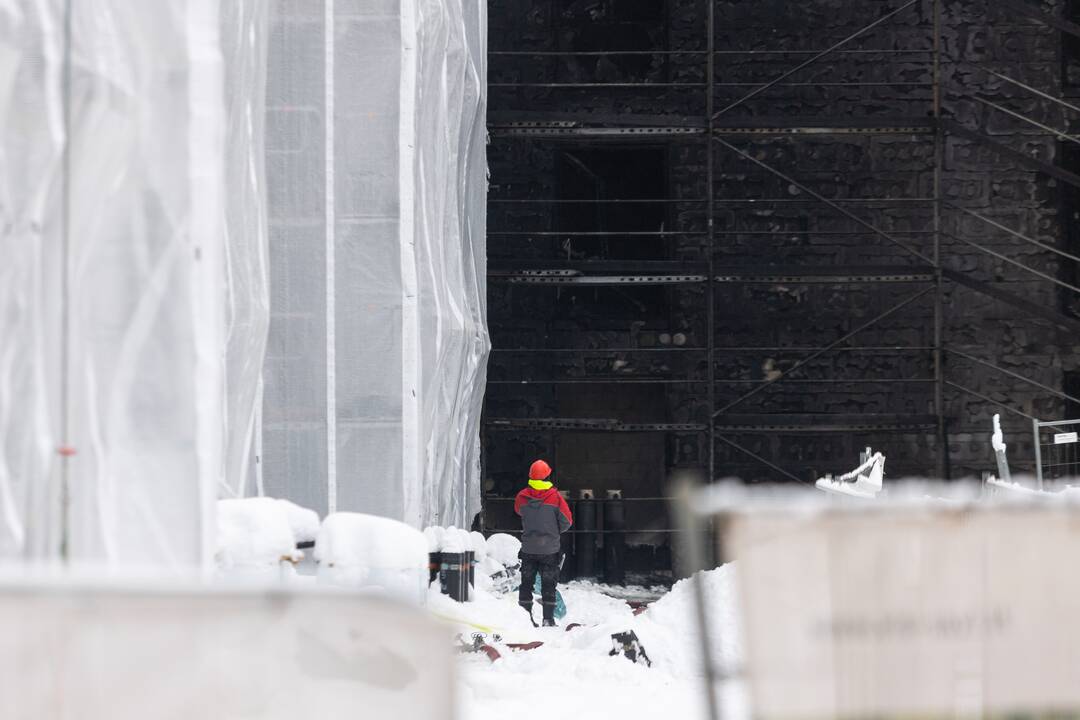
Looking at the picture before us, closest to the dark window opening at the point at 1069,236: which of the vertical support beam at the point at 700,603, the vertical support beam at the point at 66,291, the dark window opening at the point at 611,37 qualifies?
the dark window opening at the point at 611,37

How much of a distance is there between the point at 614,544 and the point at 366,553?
729 centimetres

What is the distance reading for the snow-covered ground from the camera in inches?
240

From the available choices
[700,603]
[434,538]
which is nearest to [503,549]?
[434,538]

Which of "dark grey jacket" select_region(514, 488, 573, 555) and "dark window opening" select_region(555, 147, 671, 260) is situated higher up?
"dark window opening" select_region(555, 147, 671, 260)

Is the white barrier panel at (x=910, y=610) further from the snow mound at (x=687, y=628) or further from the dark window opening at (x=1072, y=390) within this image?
the dark window opening at (x=1072, y=390)

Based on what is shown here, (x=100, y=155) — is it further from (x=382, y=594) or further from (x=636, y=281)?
(x=636, y=281)

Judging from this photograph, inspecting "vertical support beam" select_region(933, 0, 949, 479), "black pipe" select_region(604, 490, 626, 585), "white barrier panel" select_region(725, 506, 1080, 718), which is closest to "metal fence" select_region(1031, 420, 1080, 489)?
"vertical support beam" select_region(933, 0, 949, 479)

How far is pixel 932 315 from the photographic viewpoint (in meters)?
13.4

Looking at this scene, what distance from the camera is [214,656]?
251cm

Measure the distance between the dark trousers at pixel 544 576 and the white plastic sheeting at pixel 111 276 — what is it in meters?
5.02

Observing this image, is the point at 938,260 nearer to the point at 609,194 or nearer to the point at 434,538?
the point at 609,194

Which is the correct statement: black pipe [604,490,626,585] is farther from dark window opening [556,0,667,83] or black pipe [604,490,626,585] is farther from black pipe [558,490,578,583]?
dark window opening [556,0,667,83]

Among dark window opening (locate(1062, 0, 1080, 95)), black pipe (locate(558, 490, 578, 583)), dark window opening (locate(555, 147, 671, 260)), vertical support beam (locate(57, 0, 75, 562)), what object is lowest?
black pipe (locate(558, 490, 578, 583))

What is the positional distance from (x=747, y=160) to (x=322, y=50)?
647cm
